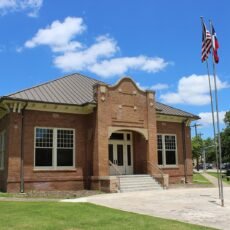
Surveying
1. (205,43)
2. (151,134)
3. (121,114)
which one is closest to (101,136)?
(121,114)

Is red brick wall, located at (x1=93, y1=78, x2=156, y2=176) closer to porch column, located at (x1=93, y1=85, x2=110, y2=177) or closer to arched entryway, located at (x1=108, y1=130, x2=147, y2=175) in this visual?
porch column, located at (x1=93, y1=85, x2=110, y2=177)

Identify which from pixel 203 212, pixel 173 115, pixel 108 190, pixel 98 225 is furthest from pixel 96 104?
pixel 98 225

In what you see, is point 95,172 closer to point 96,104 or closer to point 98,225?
point 96,104

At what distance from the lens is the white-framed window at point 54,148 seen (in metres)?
22.5

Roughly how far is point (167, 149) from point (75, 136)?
8453 millimetres

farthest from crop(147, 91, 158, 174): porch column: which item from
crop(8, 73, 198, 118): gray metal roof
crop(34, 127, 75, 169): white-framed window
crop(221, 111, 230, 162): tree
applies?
crop(221, 111, 230, 162): tree

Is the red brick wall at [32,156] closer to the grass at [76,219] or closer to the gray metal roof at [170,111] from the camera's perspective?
the gray metal roof at [170,111]

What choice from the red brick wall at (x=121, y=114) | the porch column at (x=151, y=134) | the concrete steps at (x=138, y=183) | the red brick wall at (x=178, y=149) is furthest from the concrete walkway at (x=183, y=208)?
the red brick wall at (x=178, y=149)

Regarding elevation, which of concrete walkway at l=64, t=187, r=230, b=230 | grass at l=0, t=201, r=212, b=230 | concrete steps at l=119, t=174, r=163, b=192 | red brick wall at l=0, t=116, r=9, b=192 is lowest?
concrete walkway at l=64, t=187, r=230, b=230

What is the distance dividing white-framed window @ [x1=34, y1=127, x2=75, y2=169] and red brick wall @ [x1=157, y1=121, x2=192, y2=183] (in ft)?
26.2

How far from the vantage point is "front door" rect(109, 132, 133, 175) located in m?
25.8

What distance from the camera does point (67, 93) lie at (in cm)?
2519

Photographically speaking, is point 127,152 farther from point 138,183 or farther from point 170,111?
point 170,111

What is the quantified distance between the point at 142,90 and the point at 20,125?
875 cm
